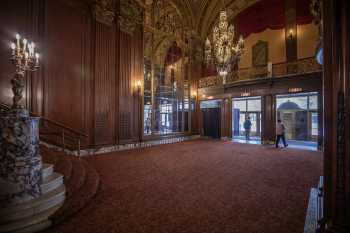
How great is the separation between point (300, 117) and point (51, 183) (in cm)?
1297

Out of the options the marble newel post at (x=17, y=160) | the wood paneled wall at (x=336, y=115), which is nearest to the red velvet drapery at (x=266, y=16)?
the wood paneled wall at (x=336, y=115)

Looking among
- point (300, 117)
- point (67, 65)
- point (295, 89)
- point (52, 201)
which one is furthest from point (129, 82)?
point (300, 117)

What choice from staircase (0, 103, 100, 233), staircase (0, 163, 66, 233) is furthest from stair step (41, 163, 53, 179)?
staircase (0, 163, 66, 233)

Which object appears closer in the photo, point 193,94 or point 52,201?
point 52,201

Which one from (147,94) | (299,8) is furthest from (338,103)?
(299,8)

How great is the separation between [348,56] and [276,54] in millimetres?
9994

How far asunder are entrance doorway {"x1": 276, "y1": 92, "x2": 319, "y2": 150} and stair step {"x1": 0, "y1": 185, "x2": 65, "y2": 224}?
1080 centimetres

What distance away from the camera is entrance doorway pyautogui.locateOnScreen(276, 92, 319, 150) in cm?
1062

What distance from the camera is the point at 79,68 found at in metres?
6.50

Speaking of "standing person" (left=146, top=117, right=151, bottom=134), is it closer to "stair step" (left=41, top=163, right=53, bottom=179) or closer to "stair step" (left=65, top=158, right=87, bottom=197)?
"stair step" (left=65, top=158, right=87, bottom=197)

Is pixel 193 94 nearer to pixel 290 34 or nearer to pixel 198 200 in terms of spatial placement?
pixel 290 34

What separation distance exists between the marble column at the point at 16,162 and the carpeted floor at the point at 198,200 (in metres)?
0.65

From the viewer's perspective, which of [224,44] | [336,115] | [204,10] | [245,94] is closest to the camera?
[336,115]

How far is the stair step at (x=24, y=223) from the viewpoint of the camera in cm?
201
